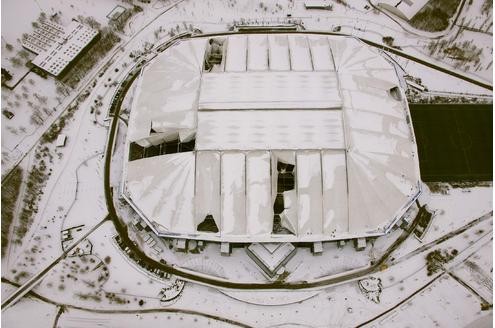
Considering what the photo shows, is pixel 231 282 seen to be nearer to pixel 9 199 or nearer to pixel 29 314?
pixel 29 314

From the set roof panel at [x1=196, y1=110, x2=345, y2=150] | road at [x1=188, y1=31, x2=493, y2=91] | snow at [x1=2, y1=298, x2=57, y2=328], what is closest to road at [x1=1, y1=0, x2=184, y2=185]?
road at [x1=188, y1=31, x2=493, y2=91]

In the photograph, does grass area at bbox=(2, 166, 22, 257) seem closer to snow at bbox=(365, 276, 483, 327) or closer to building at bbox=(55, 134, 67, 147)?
building at bbox=(55, 134, 67, 147)

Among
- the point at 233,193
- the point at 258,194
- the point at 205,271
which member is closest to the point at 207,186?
the point at 233,193

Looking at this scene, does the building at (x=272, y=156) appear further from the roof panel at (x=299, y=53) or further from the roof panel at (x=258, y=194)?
the roof panel at (x=299, y=53)

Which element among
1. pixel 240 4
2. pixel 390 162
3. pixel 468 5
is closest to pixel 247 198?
pixel 390 162

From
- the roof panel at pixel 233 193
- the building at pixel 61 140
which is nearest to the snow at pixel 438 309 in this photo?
the roof panel at pixel 233 193

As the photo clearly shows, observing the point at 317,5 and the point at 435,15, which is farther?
the point at 317,5

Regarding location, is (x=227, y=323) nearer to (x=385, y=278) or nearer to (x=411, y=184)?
(x=385, y=278)
